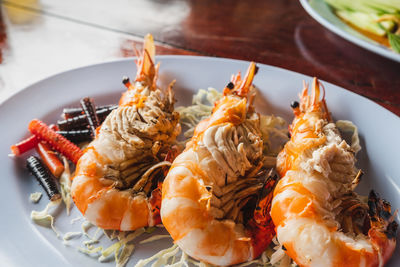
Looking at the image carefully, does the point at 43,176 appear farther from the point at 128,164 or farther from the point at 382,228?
the point at 382,228

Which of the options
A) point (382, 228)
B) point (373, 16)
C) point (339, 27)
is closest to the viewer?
point (382, 228)

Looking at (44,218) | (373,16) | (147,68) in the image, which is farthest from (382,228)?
(373,16)

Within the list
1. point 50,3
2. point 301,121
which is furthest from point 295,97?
point 50,3

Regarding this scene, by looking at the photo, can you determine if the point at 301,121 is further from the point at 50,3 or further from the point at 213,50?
the point at 50,3

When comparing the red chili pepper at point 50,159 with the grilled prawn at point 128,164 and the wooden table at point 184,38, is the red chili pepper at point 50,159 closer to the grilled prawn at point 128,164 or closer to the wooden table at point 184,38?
the grilled prawn at point 128,164

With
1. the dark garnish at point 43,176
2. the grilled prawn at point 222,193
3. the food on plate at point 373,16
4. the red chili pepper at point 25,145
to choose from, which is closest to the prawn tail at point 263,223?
the grilled prawn at point 222,193

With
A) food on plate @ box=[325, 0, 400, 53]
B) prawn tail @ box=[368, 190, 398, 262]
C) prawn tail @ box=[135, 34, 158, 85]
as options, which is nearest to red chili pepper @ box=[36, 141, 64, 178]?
prawn tail @ box=[135, 34, 158, 85]
